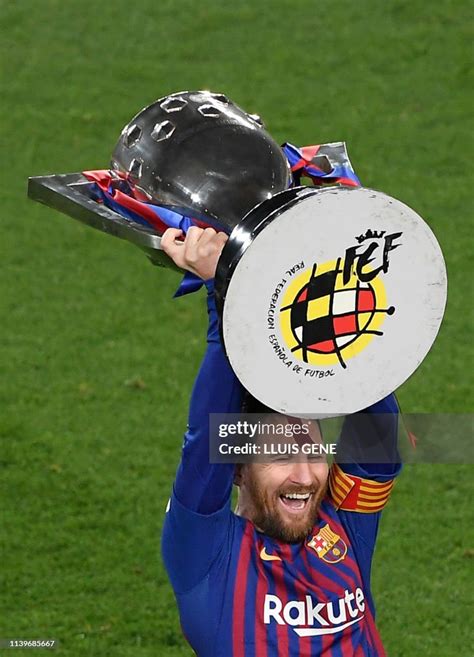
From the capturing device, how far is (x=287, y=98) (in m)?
9.98

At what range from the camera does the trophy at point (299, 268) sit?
307cm

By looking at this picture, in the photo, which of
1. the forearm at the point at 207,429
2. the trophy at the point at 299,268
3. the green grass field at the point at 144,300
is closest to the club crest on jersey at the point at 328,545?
the forearm at the point at 207,429

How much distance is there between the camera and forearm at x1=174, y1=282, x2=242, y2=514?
3326 mm

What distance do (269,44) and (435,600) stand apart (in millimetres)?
5504

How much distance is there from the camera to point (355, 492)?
3871 millimetres

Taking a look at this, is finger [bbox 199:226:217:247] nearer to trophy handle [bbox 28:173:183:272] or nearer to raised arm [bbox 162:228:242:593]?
raised arm [bbox 162:228:242:593]

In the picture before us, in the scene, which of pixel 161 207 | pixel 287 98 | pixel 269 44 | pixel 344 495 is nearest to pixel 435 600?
pixel 344 495

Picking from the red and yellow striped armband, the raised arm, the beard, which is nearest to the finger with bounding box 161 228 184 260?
→ the raised arm

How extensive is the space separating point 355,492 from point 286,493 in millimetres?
240

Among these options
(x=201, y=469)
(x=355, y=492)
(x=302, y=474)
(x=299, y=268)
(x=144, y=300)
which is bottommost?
(x=144, y=300)
